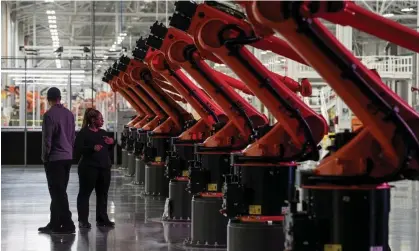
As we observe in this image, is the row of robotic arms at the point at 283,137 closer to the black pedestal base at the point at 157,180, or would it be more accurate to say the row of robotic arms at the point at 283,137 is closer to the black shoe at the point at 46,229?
the black shoe at the point at 46,229

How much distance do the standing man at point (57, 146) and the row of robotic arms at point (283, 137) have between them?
1.51 meters

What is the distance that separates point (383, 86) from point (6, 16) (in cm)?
3769

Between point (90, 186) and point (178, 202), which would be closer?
point (90, 186)

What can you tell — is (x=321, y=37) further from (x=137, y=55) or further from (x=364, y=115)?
(x=137, y=55)

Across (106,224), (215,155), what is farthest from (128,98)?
(215,155)

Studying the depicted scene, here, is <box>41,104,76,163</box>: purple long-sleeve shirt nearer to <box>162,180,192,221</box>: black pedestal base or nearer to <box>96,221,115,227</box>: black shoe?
<box>96,221,115,227</box>: black shoe

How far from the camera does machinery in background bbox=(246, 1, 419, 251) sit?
577cm

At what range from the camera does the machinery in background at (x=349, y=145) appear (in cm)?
577

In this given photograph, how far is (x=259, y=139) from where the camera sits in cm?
862

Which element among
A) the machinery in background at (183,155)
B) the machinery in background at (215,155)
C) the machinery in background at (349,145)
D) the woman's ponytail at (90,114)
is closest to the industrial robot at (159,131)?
the machinery in background at (183,155)

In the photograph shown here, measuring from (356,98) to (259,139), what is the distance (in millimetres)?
2864

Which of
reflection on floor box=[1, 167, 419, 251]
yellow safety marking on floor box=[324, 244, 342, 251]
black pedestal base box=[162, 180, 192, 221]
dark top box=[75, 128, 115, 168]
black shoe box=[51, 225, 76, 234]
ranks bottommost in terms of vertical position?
reflection on floor box=[1, 167, 419, 251]

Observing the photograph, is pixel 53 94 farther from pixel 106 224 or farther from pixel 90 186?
pixel 106 224

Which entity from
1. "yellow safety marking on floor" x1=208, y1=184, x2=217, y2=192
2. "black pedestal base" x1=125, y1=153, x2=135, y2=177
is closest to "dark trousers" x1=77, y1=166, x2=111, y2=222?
"yellow safety marking on floor" x1=208, y1=184, x2=217, y2=192
